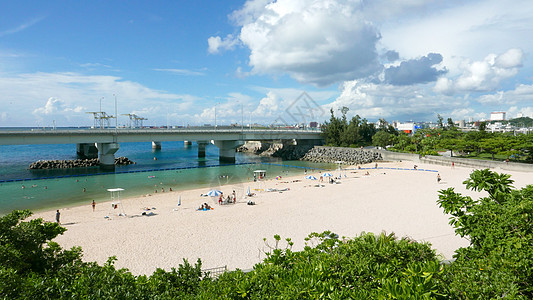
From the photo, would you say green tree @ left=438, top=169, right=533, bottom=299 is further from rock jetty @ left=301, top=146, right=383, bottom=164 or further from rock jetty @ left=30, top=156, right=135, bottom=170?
rock jetty @ left=30, top=156, right=135, bottom=170

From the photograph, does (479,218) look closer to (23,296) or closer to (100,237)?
(23,296)

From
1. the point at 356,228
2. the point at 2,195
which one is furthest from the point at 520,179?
the point at 2,195

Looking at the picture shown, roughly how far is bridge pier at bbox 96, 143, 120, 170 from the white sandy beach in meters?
26.3

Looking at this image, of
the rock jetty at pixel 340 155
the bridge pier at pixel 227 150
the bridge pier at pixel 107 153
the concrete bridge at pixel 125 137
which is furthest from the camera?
the bridge pier at pixel 227 150

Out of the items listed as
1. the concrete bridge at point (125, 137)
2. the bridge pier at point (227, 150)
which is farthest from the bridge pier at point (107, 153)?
the bridge pier at point (227, 150)

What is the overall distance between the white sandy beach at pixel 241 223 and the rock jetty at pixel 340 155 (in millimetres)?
24708

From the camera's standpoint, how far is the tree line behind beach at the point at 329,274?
5246 mm

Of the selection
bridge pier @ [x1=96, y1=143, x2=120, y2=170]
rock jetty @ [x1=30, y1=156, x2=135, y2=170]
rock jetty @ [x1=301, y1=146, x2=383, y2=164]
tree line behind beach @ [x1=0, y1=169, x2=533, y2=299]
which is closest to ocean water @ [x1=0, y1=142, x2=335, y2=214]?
bridge pier @ [x1=96, y1=143, x2=120, y2=170]

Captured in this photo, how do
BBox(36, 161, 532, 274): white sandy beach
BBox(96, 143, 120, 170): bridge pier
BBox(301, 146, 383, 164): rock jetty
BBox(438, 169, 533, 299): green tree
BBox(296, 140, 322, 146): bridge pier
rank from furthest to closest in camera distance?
BBox(296, 140, 322, 146): bridge pier, BBox(301, 146, 383, 164): rock jetty, BBox(96, 143, 120, 170): bridge pier, BBox(36, 161, 532, 274): white sandy beach, BBox(438, 169, 533, 299): green tree

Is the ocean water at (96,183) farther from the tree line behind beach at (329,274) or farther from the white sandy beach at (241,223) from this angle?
the tree line behind beach at (329,274)

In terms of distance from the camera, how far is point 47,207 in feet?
88.3

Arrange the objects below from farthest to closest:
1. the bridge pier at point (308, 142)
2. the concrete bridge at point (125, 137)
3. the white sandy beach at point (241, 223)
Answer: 1. the bridge pier at point (308, 142)
2. the concrete bridge at point (125, 137)
3. the white sandy beach at point (241, 223)

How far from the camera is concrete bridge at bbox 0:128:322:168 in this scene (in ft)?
145

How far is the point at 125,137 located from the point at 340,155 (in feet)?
143
